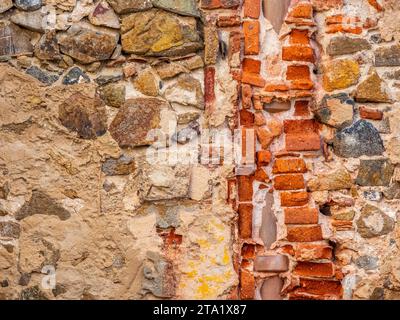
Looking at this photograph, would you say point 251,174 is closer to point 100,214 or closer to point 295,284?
point 295,284

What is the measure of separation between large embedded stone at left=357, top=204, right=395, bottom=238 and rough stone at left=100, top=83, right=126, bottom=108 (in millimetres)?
1236

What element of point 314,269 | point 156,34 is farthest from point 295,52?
point 314,269

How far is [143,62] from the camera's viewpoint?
8.56 ft

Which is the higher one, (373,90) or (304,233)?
(373,90)

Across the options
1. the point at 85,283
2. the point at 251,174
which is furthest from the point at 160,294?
the point at 251,174

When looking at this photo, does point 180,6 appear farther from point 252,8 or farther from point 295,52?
point 295,52

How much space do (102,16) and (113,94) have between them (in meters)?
0.36

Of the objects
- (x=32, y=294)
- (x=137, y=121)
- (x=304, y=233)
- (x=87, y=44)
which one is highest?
(x=87, y=44)

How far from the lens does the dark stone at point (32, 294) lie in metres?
2.59

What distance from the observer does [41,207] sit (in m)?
2.59

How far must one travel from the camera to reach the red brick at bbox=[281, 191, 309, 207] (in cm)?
263

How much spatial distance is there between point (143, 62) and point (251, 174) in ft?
2.37

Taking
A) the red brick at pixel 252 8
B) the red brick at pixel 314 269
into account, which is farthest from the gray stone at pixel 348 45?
the red brick at pixel 314 269

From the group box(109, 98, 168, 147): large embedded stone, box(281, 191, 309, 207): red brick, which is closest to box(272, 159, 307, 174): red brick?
box(281, 191, 309, 207): red brick
